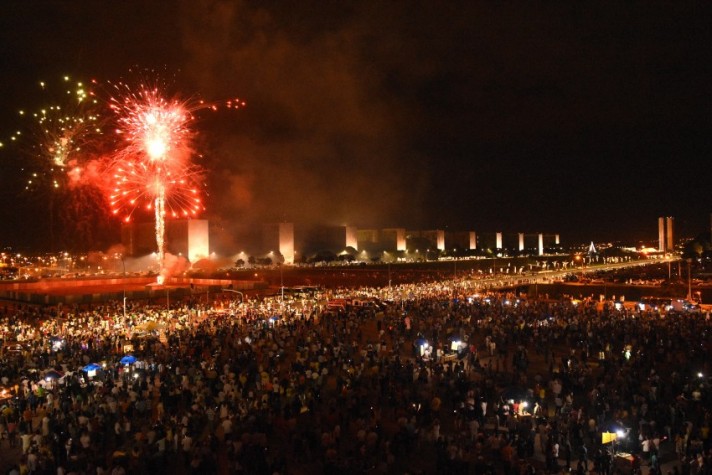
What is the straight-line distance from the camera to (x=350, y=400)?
10.7 metres

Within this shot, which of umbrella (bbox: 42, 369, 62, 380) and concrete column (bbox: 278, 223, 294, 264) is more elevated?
concrete column (bbox: 278, 223, 294, 264)

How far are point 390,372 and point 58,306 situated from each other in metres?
18.7

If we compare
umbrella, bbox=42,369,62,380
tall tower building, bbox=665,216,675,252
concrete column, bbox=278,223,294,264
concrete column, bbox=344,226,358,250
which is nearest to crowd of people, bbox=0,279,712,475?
umbrella, bbox=42,369,62,380

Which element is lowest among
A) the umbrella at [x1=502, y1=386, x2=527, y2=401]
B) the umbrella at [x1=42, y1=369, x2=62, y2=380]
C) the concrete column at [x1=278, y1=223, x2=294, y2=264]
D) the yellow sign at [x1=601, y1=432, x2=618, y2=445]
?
the yellow sign at [x1=601, y1=432, x2=618, y2=445]

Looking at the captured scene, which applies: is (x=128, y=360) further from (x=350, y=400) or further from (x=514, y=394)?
(x=514, y=394)

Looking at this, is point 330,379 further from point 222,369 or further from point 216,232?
point 216,232

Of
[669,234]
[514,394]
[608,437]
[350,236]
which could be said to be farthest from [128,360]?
[669,234]

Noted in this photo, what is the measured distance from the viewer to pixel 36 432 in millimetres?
9578

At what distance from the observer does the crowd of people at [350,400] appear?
340 inches

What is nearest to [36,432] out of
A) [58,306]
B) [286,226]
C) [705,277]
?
[58,306]

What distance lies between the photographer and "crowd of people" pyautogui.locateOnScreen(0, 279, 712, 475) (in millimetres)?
8641

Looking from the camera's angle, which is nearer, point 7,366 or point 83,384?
point 83,384

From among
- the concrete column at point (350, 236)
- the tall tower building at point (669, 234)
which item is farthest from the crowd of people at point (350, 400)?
the tall tower building at point (669, 234)

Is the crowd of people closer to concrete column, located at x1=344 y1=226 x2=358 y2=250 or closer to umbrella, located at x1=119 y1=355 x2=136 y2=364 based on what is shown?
umbrella, located at x1=119 y1=355 x2=136 y2=364
